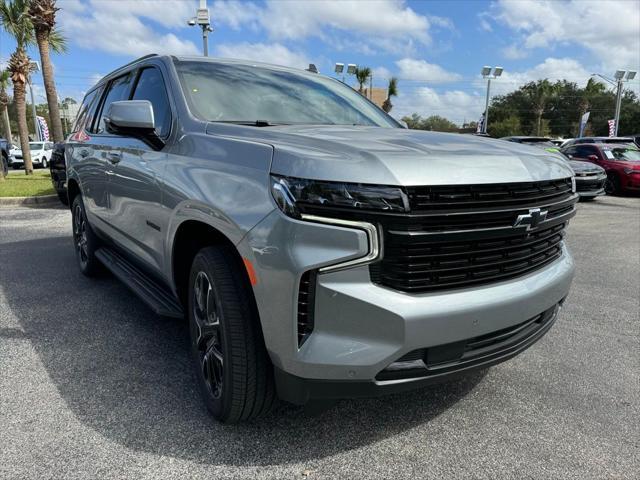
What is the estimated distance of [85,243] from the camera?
5.02m

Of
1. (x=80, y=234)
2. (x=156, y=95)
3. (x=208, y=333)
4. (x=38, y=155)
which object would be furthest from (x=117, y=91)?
(x=38, y=155)

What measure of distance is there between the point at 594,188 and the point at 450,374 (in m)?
13.4

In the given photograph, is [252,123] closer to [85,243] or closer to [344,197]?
[344,197]

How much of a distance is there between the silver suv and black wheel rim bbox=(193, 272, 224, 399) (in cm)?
1

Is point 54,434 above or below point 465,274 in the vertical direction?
below

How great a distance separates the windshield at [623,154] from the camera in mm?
15336

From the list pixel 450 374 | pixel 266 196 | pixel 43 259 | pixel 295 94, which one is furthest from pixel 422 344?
pixel 43 259

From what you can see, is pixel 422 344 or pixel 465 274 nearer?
pixel 422 344

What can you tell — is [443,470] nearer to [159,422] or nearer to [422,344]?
[422,344]

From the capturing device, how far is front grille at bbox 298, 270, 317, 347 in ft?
6.12

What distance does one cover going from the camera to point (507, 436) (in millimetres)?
2439

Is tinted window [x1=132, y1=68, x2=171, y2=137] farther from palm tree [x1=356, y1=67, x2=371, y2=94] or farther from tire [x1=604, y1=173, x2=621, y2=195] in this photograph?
palm tree [x1=356, y1=67, x2=371, y2=94]

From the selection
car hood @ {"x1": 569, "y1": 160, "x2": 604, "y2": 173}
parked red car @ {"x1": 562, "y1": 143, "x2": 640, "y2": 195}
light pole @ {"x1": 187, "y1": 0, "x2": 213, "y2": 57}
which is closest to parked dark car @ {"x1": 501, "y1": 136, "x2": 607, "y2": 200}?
car hood @ {"x1": 569, "y1": 160, "x2": 604, "y2": 173}

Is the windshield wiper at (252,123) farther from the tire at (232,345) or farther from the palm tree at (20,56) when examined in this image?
the palm tree at (20,56)
